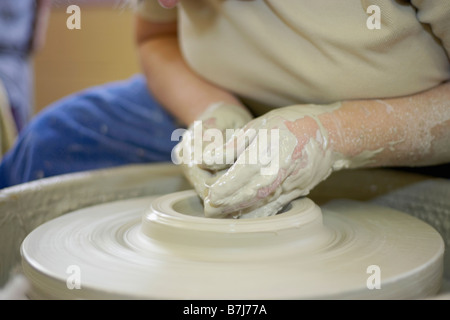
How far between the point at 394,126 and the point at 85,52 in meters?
3.67

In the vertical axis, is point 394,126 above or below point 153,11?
below

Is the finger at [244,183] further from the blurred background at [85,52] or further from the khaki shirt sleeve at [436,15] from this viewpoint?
the blurred background at [85,52]

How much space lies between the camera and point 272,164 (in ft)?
2.80

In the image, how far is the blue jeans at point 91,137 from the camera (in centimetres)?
138

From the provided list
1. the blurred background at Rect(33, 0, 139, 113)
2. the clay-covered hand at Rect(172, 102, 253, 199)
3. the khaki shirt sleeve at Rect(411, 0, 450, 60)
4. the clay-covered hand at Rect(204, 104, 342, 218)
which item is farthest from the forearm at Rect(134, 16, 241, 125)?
the blurred background at Rect(33, 0, 139, 113)

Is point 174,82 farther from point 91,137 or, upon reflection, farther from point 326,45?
point 326,45

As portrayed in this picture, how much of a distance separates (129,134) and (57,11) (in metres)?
3.21

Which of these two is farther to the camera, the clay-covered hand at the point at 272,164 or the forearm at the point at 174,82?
the forearm at the point at 174,82

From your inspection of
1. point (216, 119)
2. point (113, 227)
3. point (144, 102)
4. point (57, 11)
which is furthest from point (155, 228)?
point (57, 11)

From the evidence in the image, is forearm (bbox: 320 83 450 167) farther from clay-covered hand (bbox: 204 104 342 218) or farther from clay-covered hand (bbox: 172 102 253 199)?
clay-covered hand (bbox: 172 102 253 199)

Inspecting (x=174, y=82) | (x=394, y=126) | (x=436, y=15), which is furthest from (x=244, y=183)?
(x=174, y=82)

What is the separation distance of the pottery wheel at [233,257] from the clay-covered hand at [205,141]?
0.06m

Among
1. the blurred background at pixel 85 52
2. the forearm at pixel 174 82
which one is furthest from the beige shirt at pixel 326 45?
the blurred background at pixel 85 52

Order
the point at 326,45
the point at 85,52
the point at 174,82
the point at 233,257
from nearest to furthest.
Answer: the point at 233,257 < the point at 326,45 < the point at 174,82 < the point at 85,52
